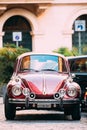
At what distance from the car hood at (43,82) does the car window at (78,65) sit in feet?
7.34

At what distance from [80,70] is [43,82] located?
109 inches

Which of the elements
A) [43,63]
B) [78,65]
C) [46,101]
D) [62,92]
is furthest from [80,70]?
[46,101]

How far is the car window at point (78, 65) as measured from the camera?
2097 cm

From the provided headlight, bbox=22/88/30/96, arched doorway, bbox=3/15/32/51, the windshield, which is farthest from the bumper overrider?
arched doorway, bbox=3/15/32/51

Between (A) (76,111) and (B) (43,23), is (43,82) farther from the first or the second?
(B) (43,23)

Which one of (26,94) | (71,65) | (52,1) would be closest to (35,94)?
(26,94)

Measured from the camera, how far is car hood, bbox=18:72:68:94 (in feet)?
59.8

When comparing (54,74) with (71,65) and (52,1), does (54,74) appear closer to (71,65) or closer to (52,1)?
(71,65)

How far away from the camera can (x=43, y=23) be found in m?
43.8

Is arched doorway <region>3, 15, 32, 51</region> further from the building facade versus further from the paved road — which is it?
the paved road

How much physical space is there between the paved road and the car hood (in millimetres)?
707

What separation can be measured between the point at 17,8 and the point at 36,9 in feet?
3.37

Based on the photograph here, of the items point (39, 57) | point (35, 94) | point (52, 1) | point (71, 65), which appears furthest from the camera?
point (52, 1)

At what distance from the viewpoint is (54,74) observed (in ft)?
62.7
